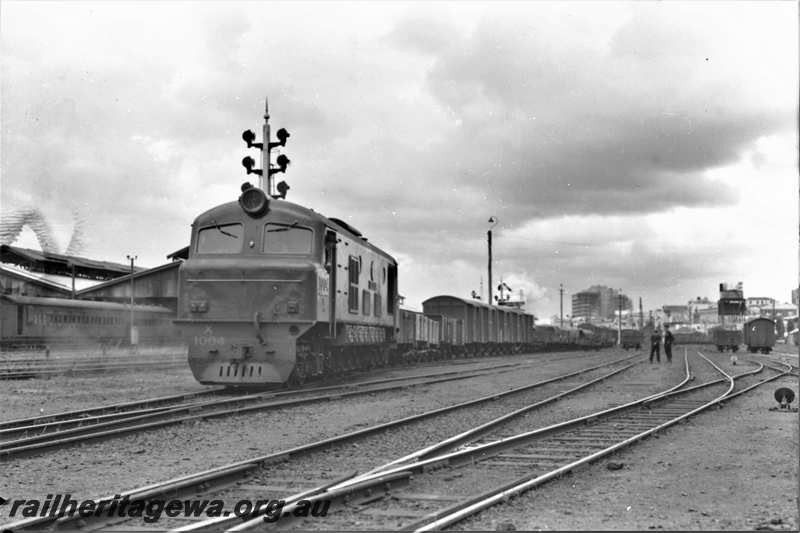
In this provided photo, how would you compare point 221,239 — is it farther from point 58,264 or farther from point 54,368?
point 58,264

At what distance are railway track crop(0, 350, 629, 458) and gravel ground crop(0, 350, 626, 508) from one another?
148 mm

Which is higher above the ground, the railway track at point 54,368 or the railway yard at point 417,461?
the railway yard at point 417,461

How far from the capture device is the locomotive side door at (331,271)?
15539 mm

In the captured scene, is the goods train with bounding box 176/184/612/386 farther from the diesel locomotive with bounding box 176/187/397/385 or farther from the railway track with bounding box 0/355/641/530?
the railway track with bounding box 0/355/641/530

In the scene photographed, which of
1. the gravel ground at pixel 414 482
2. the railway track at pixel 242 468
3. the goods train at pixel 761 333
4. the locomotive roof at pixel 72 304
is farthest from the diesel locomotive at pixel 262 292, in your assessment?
the goods train at pixel 761 333

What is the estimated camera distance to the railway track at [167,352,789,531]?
203 inches

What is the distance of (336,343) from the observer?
53.6 feet

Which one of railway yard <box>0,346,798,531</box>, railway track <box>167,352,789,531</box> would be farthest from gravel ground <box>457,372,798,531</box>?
railway track <box>167,352,789,531</box>

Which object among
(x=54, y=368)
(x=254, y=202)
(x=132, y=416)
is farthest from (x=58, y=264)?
(x=132, y=416)

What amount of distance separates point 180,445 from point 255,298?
6022 millimetres

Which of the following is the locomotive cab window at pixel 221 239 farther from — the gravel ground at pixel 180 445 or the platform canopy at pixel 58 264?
→ the platform canopy at pixel 58 264

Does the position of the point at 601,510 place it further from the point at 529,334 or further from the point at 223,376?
the point at 529,334

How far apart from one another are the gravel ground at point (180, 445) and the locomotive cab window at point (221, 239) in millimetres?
3135

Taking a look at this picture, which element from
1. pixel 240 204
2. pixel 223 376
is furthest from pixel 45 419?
pixel 240 204
